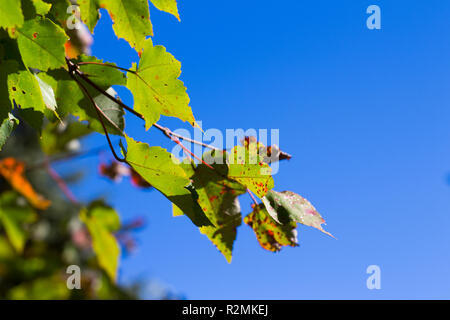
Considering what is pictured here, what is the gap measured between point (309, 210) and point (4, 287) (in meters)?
3.20

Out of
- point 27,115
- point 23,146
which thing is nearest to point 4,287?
point 23,146

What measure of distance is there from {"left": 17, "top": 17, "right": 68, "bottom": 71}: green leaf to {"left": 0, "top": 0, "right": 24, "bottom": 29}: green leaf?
0.13 ft

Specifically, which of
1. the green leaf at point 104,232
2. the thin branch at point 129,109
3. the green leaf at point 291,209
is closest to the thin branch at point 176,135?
the thin branch at point 129,109

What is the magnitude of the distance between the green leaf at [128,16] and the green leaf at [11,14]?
113 mm

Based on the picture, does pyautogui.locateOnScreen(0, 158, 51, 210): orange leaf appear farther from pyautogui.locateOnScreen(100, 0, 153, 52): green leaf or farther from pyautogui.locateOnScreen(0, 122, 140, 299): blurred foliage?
pyautogui.locateOnScreen(100, 0, 153, 52): green leaf

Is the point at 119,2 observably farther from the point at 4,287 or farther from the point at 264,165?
the point at 4,287

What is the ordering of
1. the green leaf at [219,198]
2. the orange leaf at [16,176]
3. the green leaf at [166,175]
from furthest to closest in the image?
the orange leaf at [16,176] → the green leaf at [219,198] → the green leaf at [166,175]

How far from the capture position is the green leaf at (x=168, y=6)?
1.55 ft

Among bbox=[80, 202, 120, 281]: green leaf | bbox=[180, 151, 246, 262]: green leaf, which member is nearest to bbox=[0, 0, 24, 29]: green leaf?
bbox=[180, 151, 246, 262]: green leaf

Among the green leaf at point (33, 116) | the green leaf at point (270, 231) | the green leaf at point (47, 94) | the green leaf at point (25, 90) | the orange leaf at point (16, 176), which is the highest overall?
the orange leaf at point (16, 176)

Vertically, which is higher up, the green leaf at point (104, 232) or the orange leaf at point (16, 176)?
the orange leaf at point (16, 176)

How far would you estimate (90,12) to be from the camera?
1.56 feet

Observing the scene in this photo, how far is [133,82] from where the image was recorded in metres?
0.51

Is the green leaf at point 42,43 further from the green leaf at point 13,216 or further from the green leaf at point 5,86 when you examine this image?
the green leaf at point 13,216
